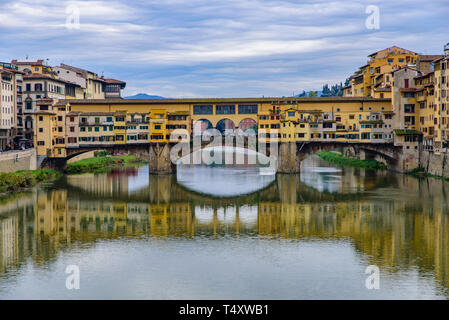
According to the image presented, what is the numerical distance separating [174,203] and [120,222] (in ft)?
27.5

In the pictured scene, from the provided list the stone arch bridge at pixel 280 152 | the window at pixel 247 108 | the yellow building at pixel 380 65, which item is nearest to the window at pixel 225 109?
the window at pixel 247 108

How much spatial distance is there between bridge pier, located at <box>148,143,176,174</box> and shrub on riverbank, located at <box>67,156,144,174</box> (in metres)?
8.41

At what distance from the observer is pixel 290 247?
3066cm

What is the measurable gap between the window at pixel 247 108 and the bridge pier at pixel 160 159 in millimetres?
9454

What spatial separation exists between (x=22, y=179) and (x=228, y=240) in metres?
25.8

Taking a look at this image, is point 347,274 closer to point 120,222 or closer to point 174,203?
point 120,222

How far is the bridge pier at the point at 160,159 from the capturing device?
2569 inches

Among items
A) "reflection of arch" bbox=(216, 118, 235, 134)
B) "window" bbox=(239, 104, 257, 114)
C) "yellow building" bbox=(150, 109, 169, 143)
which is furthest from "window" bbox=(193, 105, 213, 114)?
"yellow building" bbox=(150, 109, 169, 143)

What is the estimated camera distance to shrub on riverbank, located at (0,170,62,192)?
4850 cm

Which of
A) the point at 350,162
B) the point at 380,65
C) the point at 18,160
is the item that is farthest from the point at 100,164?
the point at 380,65

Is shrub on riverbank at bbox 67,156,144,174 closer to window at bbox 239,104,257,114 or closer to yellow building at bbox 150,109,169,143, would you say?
yellow building at bbox 150,109,169,143

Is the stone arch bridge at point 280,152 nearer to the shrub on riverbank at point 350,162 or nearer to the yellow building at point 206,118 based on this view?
the yellow building at point 206,118

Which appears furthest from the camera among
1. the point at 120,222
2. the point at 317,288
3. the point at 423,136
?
the point at 423,136
